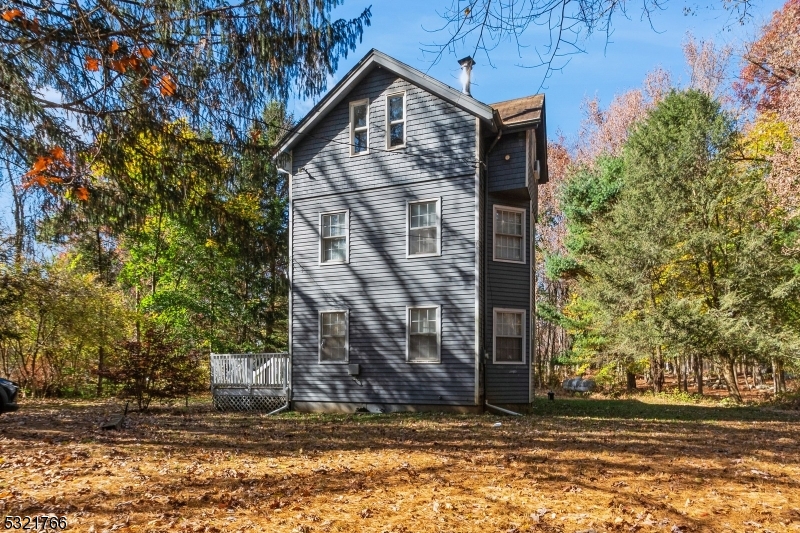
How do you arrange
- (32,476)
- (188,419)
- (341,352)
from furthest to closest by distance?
1. (341,352)
2. (188,419)
3. (32,476)

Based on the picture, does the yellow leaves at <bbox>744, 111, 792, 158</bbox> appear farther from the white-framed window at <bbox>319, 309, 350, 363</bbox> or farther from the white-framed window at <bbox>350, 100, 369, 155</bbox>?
the white-framed window at <bbox>319, 309, 350, 363</bbox>

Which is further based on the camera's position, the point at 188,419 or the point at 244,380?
the point at 244,380

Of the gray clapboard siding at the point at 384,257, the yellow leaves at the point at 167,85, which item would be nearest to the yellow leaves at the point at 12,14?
the yellow leaves at the point at 167,85

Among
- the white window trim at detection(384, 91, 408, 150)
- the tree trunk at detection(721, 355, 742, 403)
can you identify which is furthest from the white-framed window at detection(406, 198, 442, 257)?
the tree trunk at detection(721, 355, 742, 403)

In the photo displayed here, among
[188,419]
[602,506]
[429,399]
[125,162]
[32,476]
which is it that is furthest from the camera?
[429,399]

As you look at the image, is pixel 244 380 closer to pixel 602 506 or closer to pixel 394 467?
pixel 394 467

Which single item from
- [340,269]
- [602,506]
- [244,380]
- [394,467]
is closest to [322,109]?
[340,269]

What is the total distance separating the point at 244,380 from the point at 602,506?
13.5 m

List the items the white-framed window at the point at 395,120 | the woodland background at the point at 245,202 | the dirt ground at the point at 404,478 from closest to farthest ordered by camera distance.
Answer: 1. the dirt ground at the point at 404,478
2. the woodland background at the point at 245,202
3. the white-framed window at the point at 395,120

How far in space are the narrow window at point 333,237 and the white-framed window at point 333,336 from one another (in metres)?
1.53

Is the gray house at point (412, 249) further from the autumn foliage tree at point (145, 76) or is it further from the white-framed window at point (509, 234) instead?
the autumn foliage tree at point (145, 76)

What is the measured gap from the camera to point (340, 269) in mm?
16703

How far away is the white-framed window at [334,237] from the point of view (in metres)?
16.7

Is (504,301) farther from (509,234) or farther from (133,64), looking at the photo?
(133,64)
